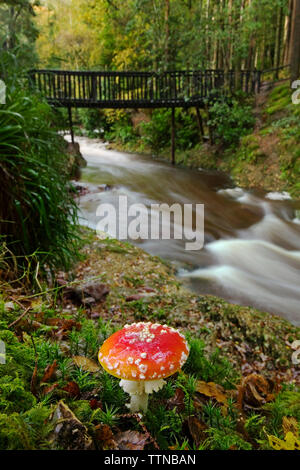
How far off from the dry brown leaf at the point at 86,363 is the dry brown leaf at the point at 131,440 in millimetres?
474

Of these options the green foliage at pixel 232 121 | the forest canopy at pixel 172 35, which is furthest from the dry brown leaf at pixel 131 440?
the green foliage at pixel 232 121

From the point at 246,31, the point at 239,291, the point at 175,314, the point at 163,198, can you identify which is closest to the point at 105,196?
the point at 163,198

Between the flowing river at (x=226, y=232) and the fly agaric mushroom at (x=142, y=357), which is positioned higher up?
the fly agaric mushroom at (x=142, y=357)

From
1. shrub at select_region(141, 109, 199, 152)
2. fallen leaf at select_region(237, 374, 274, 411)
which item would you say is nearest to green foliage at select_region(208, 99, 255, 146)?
shrub at select_region(141, 109, 199, 152)

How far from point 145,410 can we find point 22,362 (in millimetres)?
635

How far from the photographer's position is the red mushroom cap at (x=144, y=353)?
4.36 ft

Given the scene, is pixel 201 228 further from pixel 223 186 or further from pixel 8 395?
pixel 8 395

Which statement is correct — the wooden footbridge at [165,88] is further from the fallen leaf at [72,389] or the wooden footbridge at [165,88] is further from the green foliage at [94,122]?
the fallen leaf at [72,389]

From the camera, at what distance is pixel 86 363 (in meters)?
1.87

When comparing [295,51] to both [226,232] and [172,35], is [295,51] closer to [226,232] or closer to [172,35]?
[172,35]

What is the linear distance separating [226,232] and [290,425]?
6.05m

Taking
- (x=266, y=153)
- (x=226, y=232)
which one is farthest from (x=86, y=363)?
(x=266, y=153)
